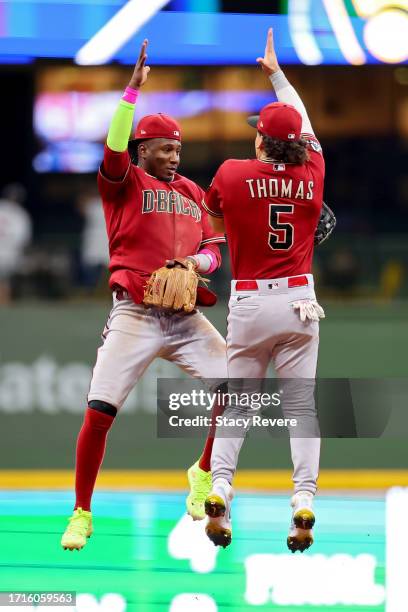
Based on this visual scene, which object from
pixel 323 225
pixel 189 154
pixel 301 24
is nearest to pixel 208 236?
pixel 323 225

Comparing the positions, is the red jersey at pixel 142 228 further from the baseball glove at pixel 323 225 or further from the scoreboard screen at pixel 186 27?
the scoreboard screen at pixel 186 27

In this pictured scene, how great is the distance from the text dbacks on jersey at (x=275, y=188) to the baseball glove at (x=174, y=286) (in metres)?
0.52

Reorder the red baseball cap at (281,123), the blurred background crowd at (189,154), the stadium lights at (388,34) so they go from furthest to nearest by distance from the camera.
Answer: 1. the blurred background crowd at (189,154)
2. the stadium lights at (388,34)
3. the red baseball cap at (281,123)

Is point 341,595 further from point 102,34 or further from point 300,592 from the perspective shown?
point 102,34

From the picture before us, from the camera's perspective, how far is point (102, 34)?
287 inches

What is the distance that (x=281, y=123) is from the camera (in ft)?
15.3

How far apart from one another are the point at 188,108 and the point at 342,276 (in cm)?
186

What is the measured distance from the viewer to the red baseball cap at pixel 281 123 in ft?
15.3

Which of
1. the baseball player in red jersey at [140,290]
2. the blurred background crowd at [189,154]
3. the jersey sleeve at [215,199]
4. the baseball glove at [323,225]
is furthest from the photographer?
the blurred background crowd at [189,154]

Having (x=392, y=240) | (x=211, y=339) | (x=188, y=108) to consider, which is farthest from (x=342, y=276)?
(x=211, y=339)

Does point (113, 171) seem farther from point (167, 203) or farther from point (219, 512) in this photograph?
point (219, 512)

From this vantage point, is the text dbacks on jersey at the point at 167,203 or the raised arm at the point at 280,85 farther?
the text dbacks on jersey at the point at 167,203

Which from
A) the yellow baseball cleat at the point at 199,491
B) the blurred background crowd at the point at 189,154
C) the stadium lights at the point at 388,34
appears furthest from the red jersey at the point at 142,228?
the blurred background crowd at the point at 189,154

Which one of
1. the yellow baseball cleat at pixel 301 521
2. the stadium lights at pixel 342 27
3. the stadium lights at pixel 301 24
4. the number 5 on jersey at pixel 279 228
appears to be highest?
the stadium lights at pixel 342 27
